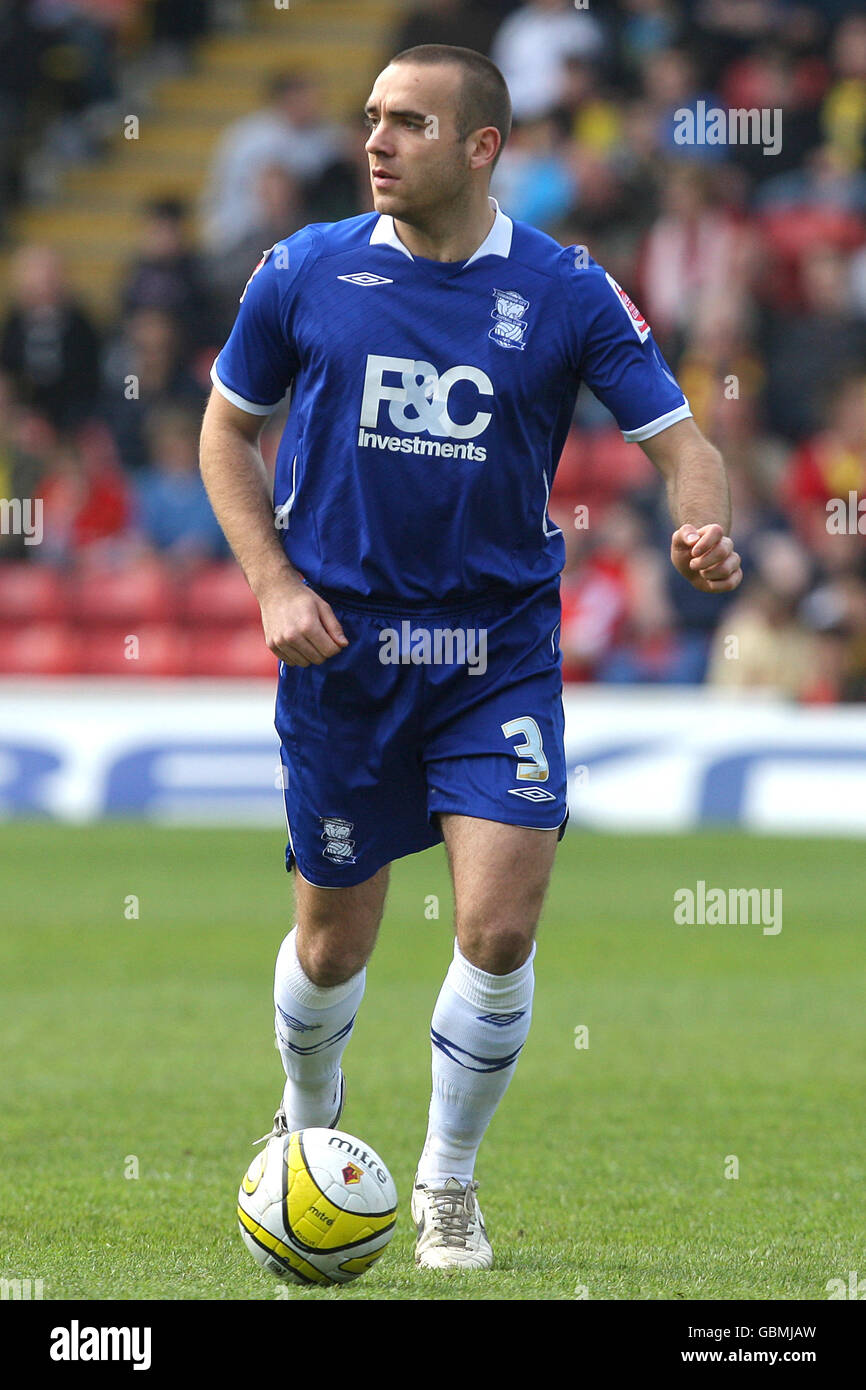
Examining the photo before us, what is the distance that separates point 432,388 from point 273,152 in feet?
45.7

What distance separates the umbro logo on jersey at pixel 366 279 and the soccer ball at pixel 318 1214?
1844 millimetres

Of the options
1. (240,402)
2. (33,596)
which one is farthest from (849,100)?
(240,402)

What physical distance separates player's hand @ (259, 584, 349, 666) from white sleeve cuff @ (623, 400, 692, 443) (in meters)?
0.78

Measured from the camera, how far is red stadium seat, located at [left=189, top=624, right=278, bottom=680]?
15461 millimetres

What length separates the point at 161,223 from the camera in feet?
55.9

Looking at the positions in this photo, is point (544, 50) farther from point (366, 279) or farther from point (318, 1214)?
point (318, 1214)

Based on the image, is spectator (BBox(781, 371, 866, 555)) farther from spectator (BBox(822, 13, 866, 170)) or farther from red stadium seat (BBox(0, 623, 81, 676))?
red stadium seat (BBox(0, 623, 81, 676))

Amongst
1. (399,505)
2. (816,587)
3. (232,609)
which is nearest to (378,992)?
(399,505)

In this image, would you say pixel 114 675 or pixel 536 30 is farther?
pixel 536 30

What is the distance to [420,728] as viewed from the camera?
4.64m

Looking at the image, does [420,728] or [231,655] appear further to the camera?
[231,655]

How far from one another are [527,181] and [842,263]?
256cm

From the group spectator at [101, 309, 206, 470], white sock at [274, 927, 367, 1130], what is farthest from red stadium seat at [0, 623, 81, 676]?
white sock at [274, 927, 367, 1130]

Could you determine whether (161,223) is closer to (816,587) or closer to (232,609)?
(232,609)
